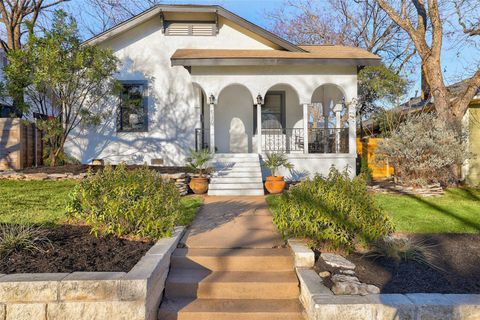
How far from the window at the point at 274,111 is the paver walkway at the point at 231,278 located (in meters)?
8.27

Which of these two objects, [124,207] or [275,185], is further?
[275,185]

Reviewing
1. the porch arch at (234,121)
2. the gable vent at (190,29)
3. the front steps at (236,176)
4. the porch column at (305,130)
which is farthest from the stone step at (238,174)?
the gable vent at (190,29)

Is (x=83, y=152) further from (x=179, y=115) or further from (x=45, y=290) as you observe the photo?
(x=45, y=290)

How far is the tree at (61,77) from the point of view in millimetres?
9930

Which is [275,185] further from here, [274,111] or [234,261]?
[234,261]

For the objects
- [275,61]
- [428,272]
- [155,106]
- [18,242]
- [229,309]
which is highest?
[275,61]

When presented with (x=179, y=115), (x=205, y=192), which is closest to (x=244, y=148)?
(x=179, y=115)

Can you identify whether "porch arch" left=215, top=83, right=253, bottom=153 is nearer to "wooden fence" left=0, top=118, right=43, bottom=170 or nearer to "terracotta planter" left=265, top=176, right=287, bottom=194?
"terracotta planter" left=265, top=176, right=287, bottom=194

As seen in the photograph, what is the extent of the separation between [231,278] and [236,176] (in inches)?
252

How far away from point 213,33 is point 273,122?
3.87 meters

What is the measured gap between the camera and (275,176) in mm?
10359

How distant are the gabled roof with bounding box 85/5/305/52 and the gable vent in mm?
684

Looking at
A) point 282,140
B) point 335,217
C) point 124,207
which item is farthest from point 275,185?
point 124,207

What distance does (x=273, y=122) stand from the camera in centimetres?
1380
